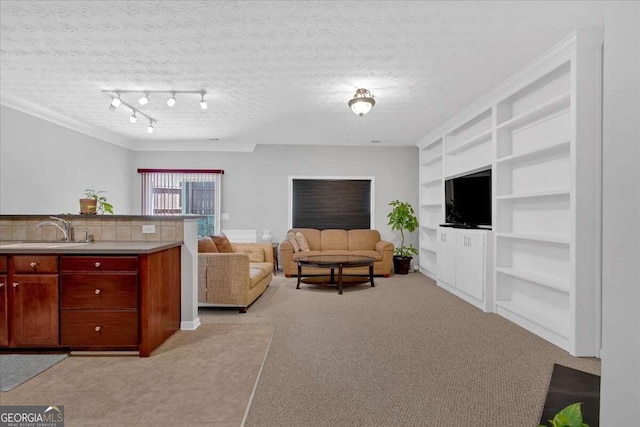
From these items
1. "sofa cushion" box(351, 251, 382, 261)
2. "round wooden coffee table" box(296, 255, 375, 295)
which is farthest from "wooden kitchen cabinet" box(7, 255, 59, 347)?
"sofa cushion" box(351, 251, 382, 261)

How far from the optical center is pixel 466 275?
4.60 meters

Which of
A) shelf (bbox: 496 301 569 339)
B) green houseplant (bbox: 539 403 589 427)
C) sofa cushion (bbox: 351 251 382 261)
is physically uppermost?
green houseplant (bbox: 539 403 589 427)

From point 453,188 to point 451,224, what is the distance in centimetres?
54

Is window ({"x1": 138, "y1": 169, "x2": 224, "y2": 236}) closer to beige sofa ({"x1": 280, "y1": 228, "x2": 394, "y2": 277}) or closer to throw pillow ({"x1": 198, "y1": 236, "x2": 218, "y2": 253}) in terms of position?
beige sofa ({"x1": 280, "y1": 228, "x2": 394, "y2": 277})

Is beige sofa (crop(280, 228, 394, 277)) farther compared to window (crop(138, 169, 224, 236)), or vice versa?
window (crop(138, 169, 224, 236))

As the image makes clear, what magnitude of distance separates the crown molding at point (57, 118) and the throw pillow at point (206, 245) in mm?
2808

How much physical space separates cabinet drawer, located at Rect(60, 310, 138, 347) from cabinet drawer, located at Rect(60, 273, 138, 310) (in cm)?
6

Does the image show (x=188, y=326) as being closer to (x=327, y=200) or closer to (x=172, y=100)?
(x=172, y=100)

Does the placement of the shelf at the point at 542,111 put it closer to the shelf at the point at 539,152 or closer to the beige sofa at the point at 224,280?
the shelf at the point at 539,152

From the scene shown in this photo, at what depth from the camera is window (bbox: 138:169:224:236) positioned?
7316mm

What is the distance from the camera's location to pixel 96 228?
3318 mm

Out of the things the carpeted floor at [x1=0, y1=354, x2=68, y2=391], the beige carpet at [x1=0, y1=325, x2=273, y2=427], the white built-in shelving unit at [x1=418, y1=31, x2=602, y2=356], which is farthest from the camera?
the white built-in shelving unit at [x1=418, y1=31, x2=602, y2=356]

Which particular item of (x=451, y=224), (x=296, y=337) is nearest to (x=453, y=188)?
(x=451, y=224)

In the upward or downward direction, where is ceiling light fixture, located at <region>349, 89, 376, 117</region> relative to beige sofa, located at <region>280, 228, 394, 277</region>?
upward
